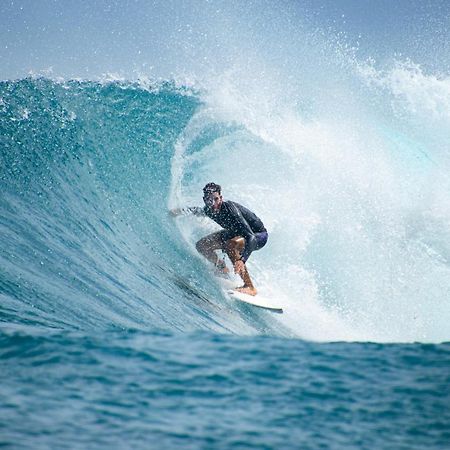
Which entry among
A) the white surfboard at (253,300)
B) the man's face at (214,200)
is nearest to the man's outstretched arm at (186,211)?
the man's face at (214,200)

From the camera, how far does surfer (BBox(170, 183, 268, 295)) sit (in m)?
7.73

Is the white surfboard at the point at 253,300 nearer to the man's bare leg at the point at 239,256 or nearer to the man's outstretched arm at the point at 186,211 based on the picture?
the man's bare leg at the point at 239,256

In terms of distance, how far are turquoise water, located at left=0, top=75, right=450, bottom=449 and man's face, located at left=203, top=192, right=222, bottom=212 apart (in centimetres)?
99

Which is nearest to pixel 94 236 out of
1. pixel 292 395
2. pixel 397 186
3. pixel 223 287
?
pixel 223 287

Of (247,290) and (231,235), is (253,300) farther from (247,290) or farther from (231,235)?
(231,235)

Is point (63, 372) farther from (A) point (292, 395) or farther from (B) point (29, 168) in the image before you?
(B) point (29, 168)

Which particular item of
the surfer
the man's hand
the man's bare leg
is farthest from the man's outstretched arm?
the man's hand

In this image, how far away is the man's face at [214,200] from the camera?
769 centimetres

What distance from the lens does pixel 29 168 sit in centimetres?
939

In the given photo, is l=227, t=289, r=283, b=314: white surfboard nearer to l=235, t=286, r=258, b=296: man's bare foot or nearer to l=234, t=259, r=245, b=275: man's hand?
l=235, t=286, r=258, b=296: man's bare foot

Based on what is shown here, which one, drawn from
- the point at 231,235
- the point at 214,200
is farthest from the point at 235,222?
the point at 214,200

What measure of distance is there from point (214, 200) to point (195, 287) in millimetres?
1157

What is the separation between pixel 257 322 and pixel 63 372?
4338mm

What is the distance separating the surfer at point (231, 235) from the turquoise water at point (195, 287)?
0.99 feet
